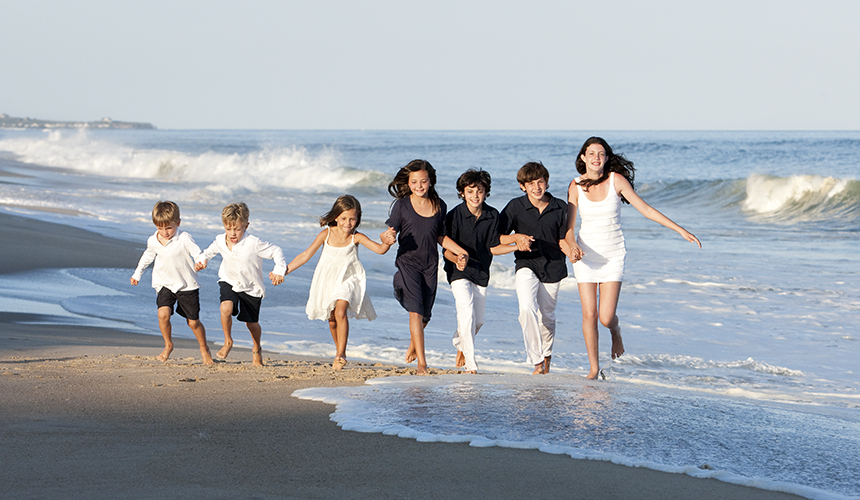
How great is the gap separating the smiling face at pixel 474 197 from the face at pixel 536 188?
32cm

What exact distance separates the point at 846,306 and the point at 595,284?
5.67 m

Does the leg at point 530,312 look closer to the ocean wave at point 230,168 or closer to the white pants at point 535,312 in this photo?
the white pants at point 535,312

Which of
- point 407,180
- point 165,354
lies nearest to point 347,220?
point 407,180

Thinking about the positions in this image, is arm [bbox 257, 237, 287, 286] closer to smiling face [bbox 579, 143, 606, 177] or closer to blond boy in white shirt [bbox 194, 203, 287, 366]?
blond boy in white shirt [bbox 194, 203, 287, 366]

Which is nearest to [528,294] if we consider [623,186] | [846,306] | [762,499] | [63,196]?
[623,186]

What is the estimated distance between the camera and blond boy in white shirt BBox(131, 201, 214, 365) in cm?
606

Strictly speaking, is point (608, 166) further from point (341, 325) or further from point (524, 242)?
point (341, 325)

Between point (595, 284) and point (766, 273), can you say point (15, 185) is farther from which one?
point (595, 284)

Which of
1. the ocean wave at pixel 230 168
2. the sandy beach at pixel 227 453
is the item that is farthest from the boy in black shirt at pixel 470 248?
the ocean wave at pixel 230 168

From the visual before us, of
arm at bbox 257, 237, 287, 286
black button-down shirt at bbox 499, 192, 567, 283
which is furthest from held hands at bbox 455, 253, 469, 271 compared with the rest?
arm at bbox 257, 237, 287, 286

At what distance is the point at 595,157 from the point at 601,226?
1.66 ft

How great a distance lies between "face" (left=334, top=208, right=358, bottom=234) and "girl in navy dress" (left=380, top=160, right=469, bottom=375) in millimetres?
273

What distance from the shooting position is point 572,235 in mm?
5992

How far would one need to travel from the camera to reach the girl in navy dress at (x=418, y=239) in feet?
20.1
